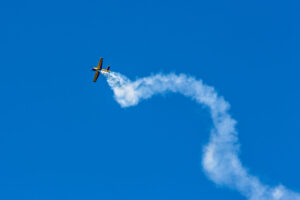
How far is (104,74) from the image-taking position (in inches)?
2840
